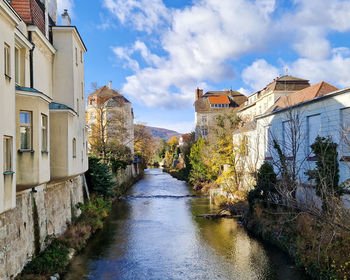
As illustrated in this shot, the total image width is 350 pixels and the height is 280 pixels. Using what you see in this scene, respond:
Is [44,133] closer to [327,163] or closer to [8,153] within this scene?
Result: [8,153]

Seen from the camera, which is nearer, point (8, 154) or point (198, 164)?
point (8, 154)

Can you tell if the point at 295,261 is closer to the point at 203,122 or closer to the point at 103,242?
the point at 103,242

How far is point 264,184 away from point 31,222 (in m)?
12.0

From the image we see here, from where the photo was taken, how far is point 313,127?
16.2 metres

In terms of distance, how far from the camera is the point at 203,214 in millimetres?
22594

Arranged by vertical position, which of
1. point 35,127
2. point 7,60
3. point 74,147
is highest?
point 7,60

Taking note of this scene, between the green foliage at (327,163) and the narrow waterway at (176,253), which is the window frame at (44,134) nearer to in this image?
the narrow waterway at (176,253)

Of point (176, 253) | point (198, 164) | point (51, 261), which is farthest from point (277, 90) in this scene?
point (51, 261)

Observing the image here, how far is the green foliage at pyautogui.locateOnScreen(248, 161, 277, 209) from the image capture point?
58.1 feet

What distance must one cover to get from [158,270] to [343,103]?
10229mm

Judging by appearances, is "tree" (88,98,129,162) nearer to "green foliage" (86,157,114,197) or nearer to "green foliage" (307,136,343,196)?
"green foliage" (86,157,114,197)

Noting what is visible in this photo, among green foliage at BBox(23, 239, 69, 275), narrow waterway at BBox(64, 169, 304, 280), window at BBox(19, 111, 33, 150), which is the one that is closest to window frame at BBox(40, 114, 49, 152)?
window at BBox(19, 111, 33, 150)

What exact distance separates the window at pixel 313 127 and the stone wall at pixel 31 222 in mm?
12623

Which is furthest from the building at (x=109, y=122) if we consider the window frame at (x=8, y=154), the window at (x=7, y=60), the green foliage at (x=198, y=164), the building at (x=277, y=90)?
the window frame at (x=8, y=154)
